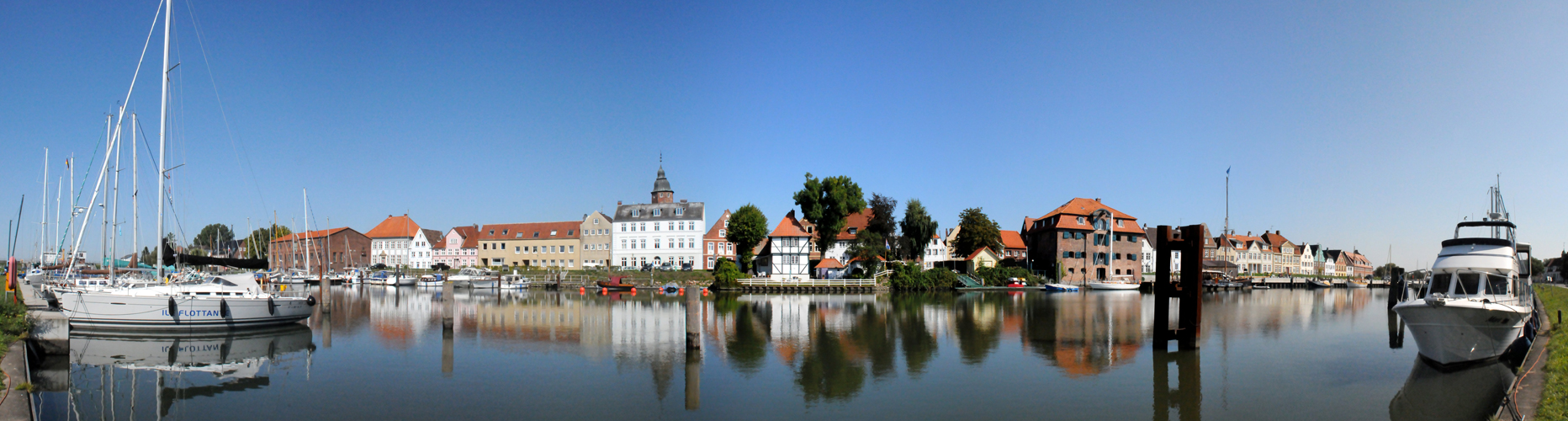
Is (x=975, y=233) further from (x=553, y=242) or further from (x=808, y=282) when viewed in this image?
(x=553, y=242)

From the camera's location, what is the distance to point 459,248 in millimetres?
90125

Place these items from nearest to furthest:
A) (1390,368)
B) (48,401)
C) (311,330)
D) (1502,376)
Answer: (48,401)
(1502,376)
(1390,368)
(311,330)

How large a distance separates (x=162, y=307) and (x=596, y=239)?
56677 mm

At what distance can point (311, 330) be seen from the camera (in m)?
28.9

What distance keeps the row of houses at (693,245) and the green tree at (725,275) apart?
4.22 m

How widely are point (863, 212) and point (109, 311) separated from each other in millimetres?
55586

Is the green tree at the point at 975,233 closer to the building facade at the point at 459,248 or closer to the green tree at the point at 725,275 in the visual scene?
the green tree at the point at 725,275

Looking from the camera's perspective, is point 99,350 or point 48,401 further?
point 99,350

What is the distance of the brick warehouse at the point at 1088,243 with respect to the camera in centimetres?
7150

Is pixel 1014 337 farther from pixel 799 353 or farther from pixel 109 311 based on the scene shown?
pixel 109 311

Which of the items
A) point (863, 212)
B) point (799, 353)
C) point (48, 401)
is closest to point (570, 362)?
point (799, 353)

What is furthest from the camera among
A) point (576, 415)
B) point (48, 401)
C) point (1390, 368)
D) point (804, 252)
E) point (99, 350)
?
point (804, 252)

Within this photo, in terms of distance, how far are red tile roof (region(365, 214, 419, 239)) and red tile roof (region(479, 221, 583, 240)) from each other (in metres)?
11.8

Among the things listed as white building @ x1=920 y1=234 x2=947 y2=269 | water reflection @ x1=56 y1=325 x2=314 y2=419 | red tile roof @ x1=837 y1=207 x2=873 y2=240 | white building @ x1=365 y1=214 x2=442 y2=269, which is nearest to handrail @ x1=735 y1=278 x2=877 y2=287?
red tile roof @ x1=837 y1=207 x2=873 y2=240
